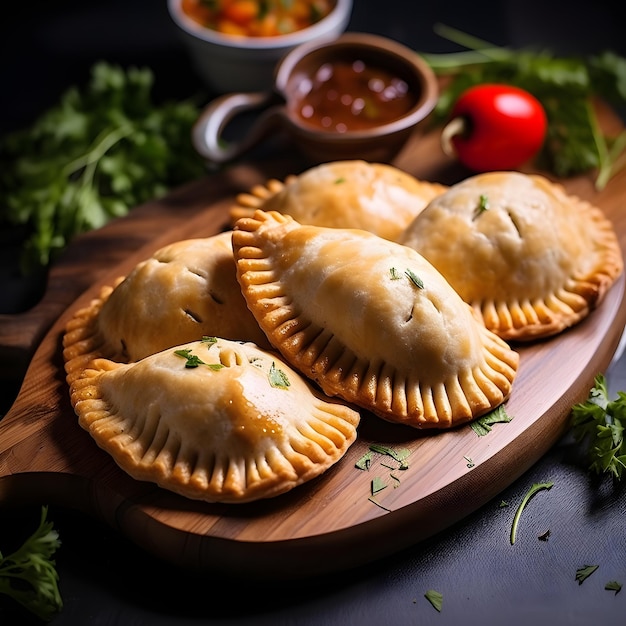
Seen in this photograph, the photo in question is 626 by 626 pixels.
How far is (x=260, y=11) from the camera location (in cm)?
560

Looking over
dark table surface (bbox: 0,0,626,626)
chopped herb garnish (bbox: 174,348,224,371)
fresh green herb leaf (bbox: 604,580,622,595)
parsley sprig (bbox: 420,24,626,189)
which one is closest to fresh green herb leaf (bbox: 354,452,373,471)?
dark table surface (bbox: 0,0,626,626)

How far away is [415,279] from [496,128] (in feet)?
5.52

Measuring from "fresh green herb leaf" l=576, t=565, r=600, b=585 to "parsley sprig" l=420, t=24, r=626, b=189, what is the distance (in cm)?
221

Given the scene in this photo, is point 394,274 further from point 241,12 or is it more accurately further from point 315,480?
point 241,12

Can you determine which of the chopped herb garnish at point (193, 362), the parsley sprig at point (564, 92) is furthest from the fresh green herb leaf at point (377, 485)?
the parsley sprig at point (564, 92)

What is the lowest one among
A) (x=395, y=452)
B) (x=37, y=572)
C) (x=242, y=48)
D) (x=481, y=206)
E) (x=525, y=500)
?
(x=37, y=572)

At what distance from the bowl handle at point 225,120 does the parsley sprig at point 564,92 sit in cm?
103

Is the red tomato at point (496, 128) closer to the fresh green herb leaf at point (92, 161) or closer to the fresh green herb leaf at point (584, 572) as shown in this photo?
the fresh green herb leaf at point (92, 161)

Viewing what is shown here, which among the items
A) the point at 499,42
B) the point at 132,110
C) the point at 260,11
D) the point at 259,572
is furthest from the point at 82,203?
the point at 499,42

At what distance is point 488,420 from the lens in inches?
139

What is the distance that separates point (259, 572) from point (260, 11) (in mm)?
3669

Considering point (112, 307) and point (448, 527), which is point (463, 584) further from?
point (112, 307)

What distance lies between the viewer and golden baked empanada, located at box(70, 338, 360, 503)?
10.3 ft

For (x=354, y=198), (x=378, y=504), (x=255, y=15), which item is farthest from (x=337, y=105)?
(x=378, y=504)
